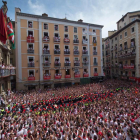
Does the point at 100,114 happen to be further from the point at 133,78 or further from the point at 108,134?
the point at 133,78

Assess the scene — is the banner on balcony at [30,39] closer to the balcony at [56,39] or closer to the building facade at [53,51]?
the building facade at [53,51]

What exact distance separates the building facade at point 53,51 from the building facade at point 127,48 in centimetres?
707

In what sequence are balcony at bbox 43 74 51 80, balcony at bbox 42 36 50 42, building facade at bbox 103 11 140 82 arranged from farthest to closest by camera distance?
building facade at bbox 103 11 140 82
balcony at bbox 42 36 50 42
balcony at bbox 43 74 51 80

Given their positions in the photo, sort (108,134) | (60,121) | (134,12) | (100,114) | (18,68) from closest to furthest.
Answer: (108,134), (60,121), (100,114), (18,68), (134,12)

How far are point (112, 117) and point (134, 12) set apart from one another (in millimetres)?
30513

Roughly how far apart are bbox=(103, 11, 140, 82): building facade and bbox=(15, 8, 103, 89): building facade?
7.07 m

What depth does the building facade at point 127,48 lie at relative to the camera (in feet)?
80.3

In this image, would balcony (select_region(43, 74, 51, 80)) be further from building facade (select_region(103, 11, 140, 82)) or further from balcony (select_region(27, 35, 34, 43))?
building facade (select_region(103, 11, 140, 82))

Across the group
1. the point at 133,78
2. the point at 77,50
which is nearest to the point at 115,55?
the point at 133,78

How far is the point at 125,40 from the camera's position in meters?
28.5

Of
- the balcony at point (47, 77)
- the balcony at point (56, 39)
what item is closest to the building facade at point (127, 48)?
the balcony at point (56, 39)

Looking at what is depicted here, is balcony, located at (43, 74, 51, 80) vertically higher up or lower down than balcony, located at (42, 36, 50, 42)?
lower down

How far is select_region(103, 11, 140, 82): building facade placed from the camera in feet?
80.3

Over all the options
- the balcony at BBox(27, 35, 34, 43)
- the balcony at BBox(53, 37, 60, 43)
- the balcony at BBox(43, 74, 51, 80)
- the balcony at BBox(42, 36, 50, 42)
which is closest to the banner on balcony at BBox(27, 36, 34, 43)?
the balcony at BBox(27, 35, 34, 43)
